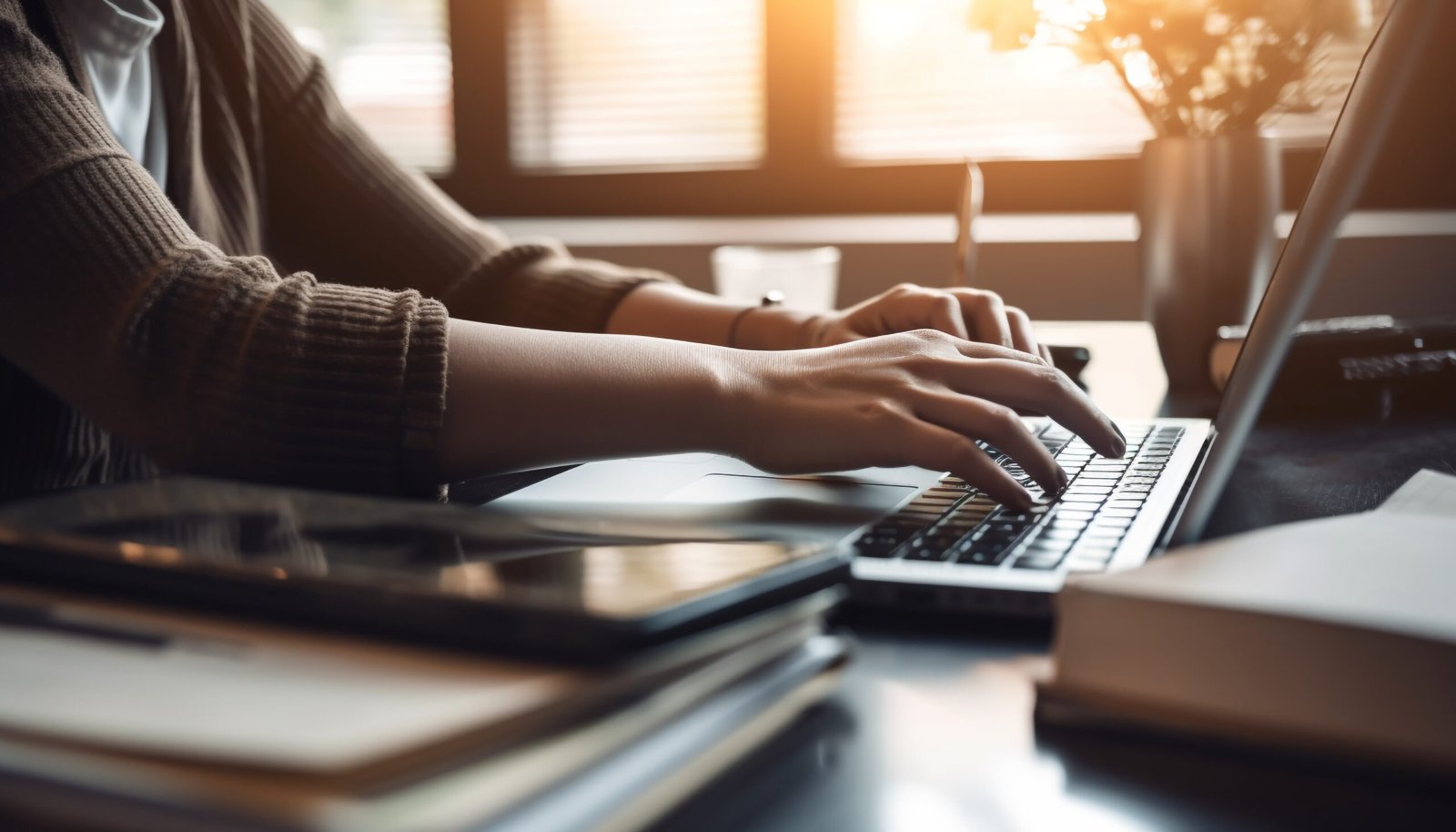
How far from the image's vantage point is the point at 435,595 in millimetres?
281

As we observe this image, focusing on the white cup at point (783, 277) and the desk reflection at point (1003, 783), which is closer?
the desk reflection at point (1003, 783)

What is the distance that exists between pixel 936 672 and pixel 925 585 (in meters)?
0.04

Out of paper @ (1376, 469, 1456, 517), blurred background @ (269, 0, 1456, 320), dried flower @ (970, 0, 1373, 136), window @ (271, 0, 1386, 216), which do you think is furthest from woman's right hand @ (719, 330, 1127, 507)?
window @ (271, 0, 1386, 216)

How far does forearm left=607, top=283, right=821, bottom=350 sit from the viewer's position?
0.97 m

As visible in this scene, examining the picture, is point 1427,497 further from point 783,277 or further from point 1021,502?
point 783,277

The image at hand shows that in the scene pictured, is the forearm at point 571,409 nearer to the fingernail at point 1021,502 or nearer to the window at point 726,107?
the fingernail at point 1021,502

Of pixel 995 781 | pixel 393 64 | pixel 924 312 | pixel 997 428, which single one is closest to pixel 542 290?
pixel 924 312

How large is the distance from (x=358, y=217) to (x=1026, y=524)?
0.85 meters

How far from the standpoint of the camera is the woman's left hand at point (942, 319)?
814mm

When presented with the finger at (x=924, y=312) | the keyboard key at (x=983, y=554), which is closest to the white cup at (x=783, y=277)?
the finger at (x=924, y=312)

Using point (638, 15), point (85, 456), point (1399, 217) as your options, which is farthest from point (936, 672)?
point (638, 15)

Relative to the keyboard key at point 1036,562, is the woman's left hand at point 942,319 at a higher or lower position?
higher

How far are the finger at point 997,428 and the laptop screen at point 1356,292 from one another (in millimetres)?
75

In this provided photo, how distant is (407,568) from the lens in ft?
1.03
